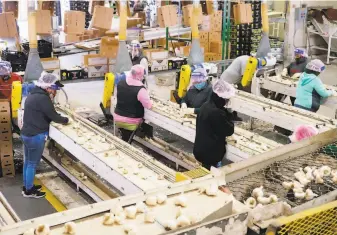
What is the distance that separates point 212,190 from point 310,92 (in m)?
4.62

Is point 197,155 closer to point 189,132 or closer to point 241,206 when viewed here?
point 189,132

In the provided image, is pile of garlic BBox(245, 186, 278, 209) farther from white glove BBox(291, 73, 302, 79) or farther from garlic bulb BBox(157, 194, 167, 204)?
white glove BBox(291, 73, 302, 79)

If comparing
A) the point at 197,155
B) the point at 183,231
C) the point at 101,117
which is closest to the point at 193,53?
the point at 101,117

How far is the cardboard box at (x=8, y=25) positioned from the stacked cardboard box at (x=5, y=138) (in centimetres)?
225

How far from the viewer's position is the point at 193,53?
332 inches

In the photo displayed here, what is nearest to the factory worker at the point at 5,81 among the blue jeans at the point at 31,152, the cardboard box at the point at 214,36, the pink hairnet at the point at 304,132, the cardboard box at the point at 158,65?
the blue jeans at the point at 31,152

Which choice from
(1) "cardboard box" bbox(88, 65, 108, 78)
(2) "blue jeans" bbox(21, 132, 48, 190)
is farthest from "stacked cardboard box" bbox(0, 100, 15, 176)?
(1) "cardboard box" bbox(88, 65, 108, 78)

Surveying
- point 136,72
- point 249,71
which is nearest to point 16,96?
point 136,72

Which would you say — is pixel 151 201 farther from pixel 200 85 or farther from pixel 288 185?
pixel 200 85

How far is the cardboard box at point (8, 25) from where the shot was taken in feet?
26.8

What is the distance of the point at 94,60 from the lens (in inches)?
353

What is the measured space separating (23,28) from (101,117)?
9697 millimetres

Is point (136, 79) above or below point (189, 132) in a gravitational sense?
above

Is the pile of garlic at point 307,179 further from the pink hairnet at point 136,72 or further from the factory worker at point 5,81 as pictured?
the factory worker at point 5,81
